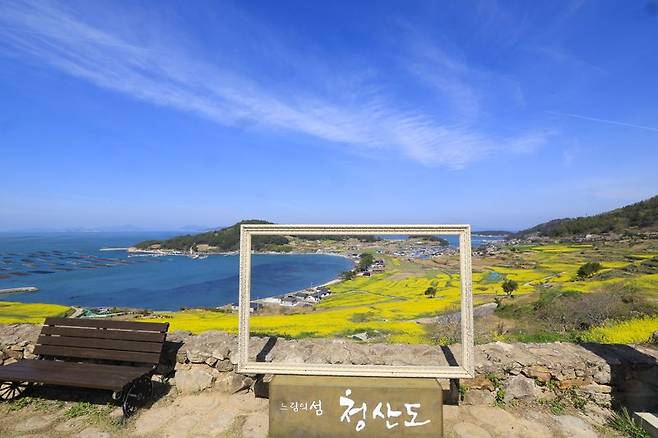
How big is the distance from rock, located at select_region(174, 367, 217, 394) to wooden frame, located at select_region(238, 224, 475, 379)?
0.90 meters

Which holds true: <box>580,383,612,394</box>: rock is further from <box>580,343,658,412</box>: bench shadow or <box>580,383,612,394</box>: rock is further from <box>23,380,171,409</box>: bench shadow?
<box>23,380,171,409</box>: bench shadow

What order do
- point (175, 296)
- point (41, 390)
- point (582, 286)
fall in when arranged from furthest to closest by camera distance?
1. point (175, 296)
2. point (582, 286)
3. point (41, 390)

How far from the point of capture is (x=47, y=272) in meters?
88.1

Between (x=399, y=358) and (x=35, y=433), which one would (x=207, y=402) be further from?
(x=399, y=358)

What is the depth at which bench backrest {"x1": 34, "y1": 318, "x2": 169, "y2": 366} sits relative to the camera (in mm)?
4801

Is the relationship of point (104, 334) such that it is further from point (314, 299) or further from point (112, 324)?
point (314, 299)

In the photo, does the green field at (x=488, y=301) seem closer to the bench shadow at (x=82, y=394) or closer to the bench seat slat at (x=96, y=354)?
the bench shadow at (x=82, y=394)

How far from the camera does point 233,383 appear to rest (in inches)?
190

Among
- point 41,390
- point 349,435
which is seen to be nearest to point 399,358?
point 349,435

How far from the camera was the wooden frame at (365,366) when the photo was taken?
4012 millimetres

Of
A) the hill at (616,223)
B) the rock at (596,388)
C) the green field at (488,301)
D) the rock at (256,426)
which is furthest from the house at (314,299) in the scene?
the hill at (616,223)

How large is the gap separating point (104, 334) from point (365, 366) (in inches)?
143

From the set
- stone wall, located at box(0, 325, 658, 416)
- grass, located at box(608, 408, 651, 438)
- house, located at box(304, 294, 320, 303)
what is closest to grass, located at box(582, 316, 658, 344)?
stone wall, located at box(0, 325, 658, 416)

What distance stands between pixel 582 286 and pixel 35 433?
19.2 meters
